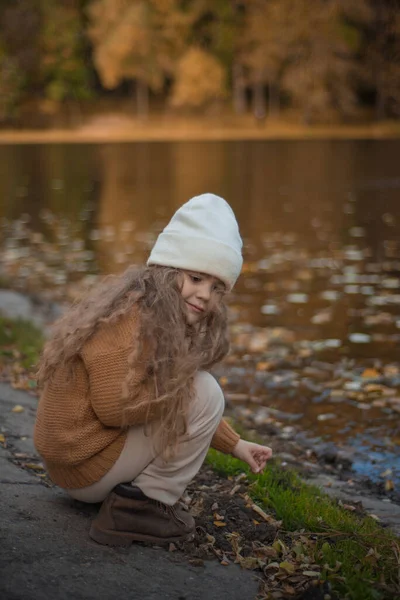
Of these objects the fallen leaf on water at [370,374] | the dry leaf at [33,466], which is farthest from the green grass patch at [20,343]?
the fallen leaf on water at [370,374]

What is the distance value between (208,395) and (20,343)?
3713mm

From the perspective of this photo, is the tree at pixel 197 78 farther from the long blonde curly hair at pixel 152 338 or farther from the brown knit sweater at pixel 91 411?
the brown knit sweater at pixel 91 411

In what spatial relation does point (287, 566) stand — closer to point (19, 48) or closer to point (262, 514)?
point (262, 514)

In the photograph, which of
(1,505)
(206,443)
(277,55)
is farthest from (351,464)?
(277,55)

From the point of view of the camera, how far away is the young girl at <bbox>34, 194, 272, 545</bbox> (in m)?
3.09

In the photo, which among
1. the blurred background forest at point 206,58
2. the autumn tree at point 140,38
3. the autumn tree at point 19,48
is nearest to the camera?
the autumn tree at point 140,38

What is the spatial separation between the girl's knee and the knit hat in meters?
0.38

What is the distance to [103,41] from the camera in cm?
4853

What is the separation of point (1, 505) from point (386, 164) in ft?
75.6

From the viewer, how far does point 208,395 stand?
322 cm

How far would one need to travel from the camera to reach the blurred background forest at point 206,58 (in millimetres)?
46906

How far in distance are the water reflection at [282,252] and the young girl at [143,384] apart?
2.25 meters

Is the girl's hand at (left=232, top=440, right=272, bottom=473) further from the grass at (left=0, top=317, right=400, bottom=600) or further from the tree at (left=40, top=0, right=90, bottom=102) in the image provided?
the tree at (left=40, top=0, right=90, bottom=102)

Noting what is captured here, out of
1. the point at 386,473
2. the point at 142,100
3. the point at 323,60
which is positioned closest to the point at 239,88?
the point at 142,100
